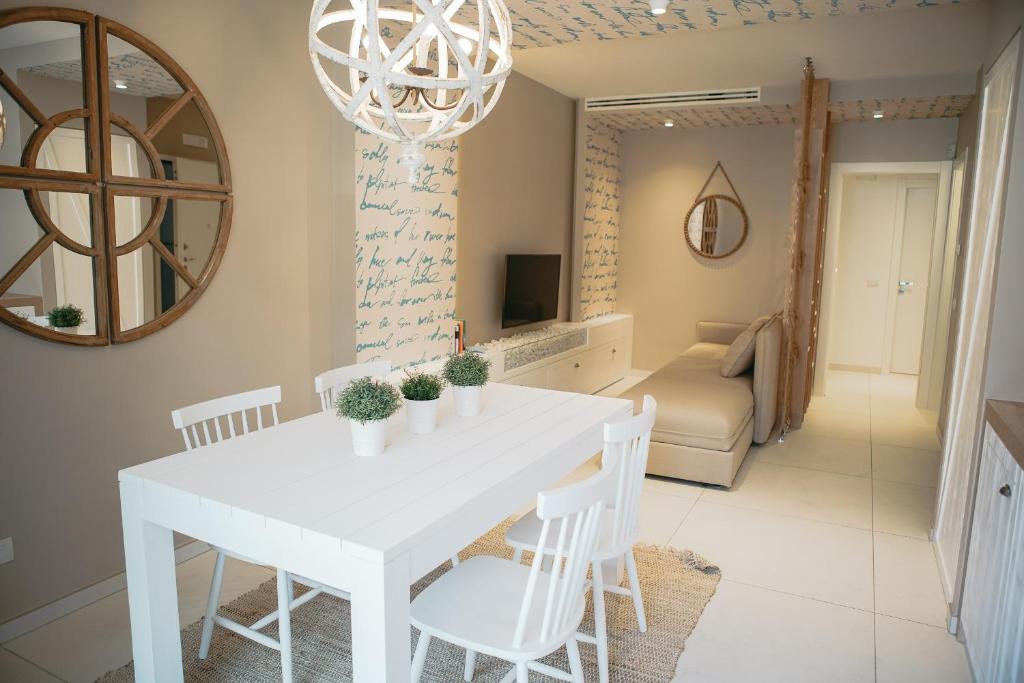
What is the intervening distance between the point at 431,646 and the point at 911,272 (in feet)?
23.6

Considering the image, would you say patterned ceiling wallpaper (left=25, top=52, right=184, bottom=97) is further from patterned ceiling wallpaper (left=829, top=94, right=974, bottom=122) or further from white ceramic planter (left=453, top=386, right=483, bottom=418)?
patterned ceiling wallpaper (left=829, top=94, right=974, bottom=122)

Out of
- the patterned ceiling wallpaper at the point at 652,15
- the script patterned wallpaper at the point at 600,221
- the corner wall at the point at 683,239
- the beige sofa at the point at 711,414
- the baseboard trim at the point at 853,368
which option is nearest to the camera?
the patterned ceiling wallpaper at the point at 652,15

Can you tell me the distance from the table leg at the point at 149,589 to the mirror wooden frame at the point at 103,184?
96 cm

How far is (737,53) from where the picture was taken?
4730mm

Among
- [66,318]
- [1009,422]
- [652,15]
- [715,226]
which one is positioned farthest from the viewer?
[715,226]

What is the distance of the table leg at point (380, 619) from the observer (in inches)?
60.1

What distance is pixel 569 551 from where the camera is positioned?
5.88ft

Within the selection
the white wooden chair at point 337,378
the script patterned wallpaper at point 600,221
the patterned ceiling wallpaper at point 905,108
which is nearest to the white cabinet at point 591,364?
the script patterned wallpaper at point 600,221

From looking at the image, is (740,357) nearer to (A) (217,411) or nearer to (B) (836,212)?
(B) (836,212)

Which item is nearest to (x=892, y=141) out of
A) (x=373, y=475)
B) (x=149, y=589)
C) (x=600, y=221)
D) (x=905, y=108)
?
(x=905, y=108)

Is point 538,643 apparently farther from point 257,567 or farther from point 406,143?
point 257,567

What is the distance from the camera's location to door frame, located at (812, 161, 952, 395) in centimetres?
619

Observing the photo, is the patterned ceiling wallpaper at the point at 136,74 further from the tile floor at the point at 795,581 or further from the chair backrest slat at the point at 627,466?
the chair backrest slat at the point at 627,466

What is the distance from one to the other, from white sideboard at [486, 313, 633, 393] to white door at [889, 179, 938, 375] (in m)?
3.00
